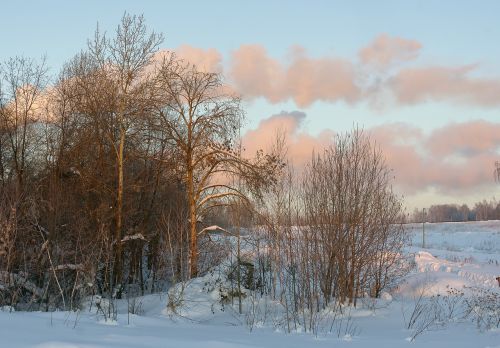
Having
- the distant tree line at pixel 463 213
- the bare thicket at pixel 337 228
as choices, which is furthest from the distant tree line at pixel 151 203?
the distant tree line at pixel 463 213

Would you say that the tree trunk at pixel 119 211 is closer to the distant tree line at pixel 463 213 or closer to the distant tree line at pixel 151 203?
the distant tree line at pixel 151 203

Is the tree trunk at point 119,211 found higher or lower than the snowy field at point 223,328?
higher

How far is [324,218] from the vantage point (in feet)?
57.1

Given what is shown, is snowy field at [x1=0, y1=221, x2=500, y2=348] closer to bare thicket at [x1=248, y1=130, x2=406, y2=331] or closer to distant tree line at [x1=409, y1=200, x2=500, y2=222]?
bare thicket at [x1=248, y1=130, x2=406, y2=331]

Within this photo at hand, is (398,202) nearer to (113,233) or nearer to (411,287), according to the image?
(411,287)

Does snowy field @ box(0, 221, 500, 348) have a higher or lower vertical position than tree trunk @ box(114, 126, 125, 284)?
lower

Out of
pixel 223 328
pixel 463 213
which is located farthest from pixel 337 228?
pixel 463 213

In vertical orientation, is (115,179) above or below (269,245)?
above

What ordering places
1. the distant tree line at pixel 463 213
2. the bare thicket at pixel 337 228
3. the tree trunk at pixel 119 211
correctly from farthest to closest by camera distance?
the distant tree line at pixel 463 213, the tree trunk at pixel 119 211, the bare thicket at pixel 337 228

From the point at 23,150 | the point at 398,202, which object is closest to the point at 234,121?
the point at 398,202

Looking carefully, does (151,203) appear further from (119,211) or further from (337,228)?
(337,228)

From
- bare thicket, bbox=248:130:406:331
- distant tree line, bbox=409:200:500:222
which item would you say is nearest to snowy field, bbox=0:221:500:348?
bare thicket, bbox=248:130:406:331

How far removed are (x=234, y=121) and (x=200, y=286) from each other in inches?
250

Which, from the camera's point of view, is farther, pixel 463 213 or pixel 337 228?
pixel 463 213
